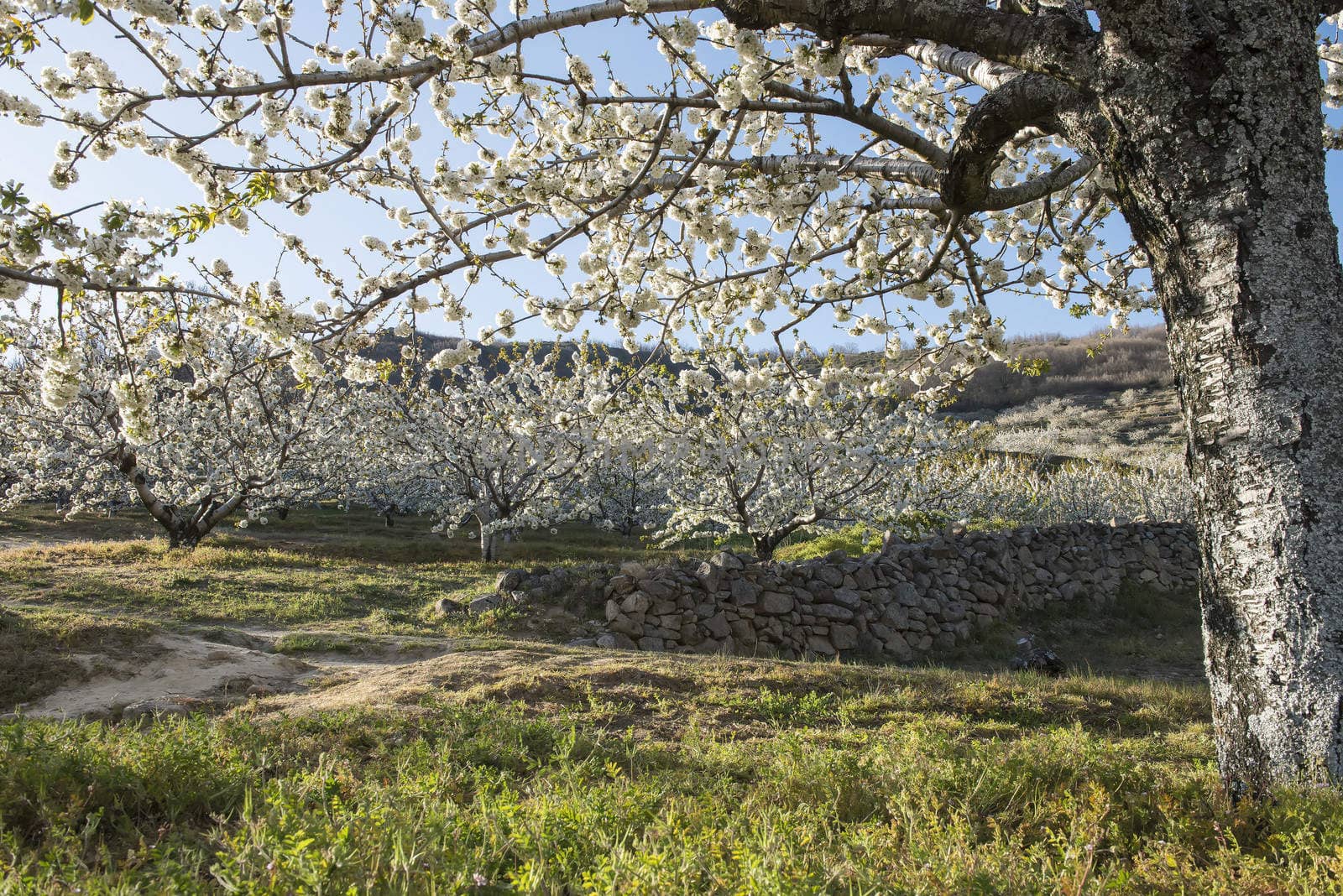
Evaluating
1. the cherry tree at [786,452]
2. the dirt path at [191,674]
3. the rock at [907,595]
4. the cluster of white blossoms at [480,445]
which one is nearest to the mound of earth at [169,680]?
the dirt path at [191,674]

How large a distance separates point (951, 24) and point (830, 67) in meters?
0.77

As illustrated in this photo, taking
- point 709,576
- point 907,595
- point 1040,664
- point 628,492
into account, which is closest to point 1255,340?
point 1040,664

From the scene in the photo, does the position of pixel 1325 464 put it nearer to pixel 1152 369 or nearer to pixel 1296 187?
pixel 1296 187

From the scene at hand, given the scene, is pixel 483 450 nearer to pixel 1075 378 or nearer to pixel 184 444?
pixel 184 444

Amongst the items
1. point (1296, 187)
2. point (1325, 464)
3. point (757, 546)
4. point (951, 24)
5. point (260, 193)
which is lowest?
A: point (757, 546)

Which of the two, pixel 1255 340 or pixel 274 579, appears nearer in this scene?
pixel 1255 340

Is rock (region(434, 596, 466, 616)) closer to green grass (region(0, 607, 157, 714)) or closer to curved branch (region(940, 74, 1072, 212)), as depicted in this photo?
green grass (region(0, 607, 157, 714))

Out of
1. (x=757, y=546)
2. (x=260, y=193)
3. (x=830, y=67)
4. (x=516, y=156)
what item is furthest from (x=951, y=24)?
(x=757, y=546)

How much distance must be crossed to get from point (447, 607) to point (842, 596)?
17.3 feet

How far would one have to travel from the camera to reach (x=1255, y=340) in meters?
2.77

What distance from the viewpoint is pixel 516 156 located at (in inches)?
208

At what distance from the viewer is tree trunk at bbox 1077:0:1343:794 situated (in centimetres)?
268

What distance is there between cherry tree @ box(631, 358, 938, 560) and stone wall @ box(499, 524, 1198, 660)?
1388mm

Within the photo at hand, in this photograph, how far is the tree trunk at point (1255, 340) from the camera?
2684 millimetres
